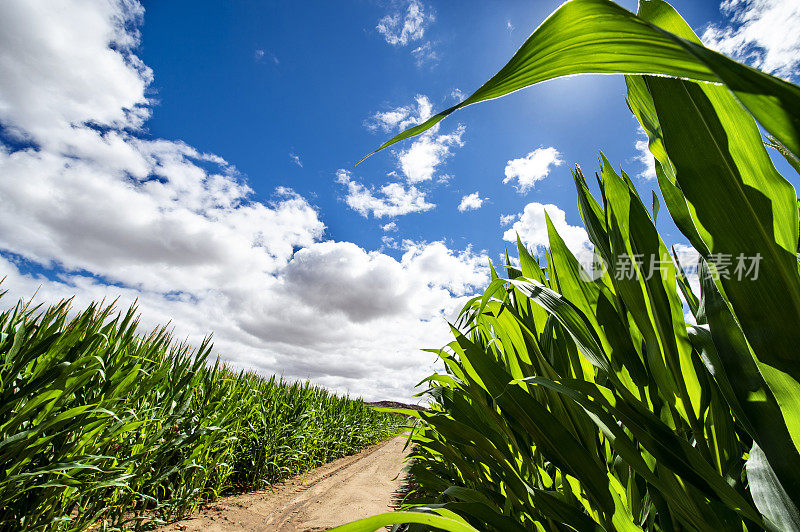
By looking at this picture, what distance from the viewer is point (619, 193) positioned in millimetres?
547

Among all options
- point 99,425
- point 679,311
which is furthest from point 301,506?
point 679,311

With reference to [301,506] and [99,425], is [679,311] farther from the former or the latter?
[301,506]

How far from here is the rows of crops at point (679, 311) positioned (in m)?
0.24

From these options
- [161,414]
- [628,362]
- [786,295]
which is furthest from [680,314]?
[161,414]

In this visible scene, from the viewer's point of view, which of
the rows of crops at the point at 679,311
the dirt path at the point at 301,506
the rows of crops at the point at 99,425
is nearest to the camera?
the rows of crops at the point at 679,311

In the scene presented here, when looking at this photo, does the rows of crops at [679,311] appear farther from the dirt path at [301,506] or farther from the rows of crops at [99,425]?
the dirt path at [301,506]

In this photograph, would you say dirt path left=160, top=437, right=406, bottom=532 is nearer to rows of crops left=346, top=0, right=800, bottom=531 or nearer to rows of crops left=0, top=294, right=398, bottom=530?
rows of crops left=0, top=294, right=398, bottom=530

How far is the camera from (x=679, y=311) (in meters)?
0.49

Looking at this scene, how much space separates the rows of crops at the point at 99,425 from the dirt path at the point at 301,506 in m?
0.30

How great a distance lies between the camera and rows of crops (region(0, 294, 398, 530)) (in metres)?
1.86

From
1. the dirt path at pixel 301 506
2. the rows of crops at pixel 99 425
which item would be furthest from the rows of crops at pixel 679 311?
the dirt path at pixel 301 506

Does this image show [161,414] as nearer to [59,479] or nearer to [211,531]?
[211,531]

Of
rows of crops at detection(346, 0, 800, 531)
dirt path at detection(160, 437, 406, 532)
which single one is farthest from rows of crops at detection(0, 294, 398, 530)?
rows of crops at detection(346, 0, 800, 531)

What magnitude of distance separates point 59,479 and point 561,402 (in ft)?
8.32
